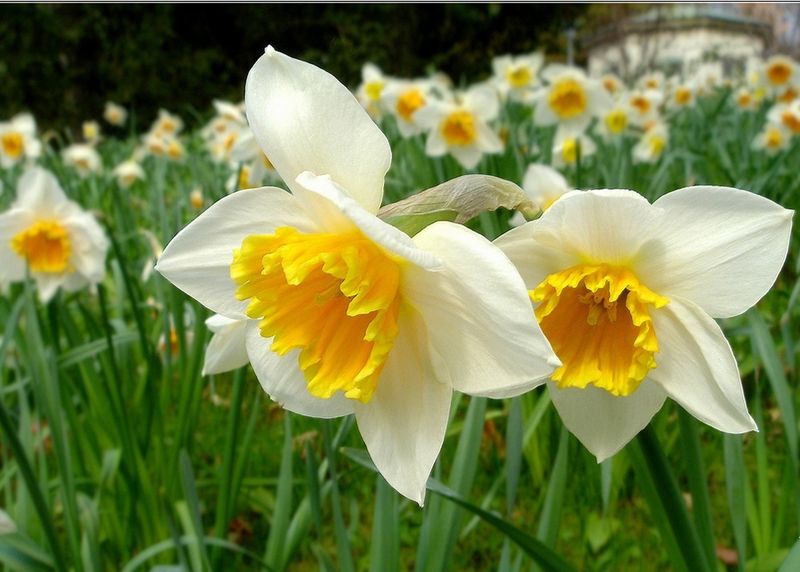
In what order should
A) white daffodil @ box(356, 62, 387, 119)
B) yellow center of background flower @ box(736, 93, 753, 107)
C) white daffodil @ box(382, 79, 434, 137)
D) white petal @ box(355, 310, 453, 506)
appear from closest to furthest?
1. white petal @ box(355, 310, 453, 506)
2. white daffodil @ box(382, 79, 434, 137)
3. white daffodil @ box(356, 62, 387, 119)
4. yellow center of background flower @ box(736, 93, 753, 107)

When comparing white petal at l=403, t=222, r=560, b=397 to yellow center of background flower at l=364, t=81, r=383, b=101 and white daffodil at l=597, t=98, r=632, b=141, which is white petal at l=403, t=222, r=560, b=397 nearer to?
white daffodil at l=597, t=98, r=632, b=141

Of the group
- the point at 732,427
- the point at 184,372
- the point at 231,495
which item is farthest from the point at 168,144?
the point at 732,427

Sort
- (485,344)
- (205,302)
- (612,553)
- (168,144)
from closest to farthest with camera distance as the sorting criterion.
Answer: (485,344)
(205,302)
(612,553)
(168,144)

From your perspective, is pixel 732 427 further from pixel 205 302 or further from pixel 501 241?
pixel 205 302

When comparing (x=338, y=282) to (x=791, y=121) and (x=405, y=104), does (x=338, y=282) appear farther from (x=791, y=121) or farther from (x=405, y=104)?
(x=791, y=121)

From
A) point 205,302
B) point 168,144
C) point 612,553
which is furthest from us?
point 168,144

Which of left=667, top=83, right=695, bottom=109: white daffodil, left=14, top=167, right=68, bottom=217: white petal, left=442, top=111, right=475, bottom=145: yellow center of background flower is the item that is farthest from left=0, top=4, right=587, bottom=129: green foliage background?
left=14, top=167, right=68, bottom=217: white petal
